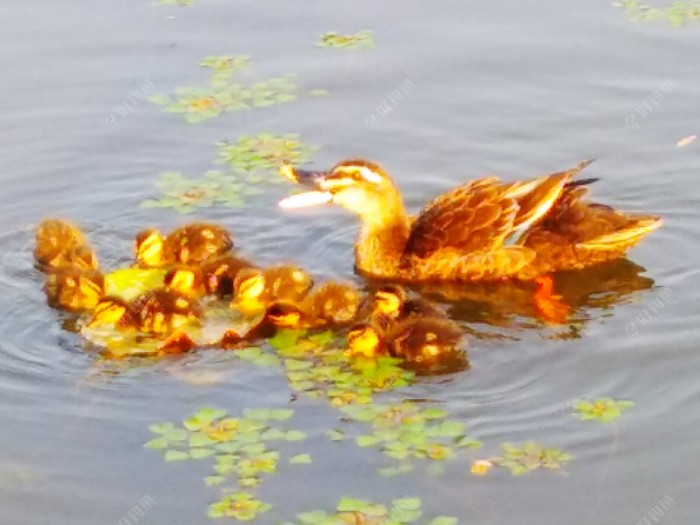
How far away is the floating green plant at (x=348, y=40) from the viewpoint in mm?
11984

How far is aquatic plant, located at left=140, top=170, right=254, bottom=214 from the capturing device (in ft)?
33.1

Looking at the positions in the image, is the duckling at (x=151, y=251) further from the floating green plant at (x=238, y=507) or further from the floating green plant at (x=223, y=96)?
the floating green plant at (x=238, y=507)

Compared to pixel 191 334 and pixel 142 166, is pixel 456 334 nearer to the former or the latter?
pixel 191 334

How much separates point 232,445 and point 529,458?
1.33 m

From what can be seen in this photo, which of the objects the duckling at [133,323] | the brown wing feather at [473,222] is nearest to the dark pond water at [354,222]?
the duckling at [133,323]

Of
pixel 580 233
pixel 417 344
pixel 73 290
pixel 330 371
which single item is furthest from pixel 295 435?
pixel 580 233

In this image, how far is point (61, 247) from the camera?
9172mm

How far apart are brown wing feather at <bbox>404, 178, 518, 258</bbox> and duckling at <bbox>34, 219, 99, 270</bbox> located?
6.33ft

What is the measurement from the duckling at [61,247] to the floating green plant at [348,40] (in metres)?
3.35

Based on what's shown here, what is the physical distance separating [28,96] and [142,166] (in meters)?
1.37

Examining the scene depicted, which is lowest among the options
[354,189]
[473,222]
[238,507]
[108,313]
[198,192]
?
[238,507]

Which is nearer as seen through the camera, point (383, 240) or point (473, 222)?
point (473, 222)

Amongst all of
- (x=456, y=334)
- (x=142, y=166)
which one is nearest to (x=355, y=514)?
(x=456, y=334)

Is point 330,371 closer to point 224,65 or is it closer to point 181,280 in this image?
point 181,280
